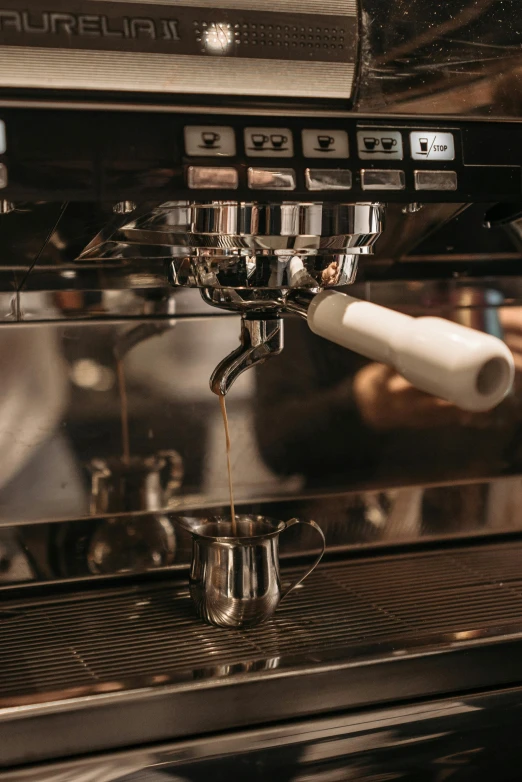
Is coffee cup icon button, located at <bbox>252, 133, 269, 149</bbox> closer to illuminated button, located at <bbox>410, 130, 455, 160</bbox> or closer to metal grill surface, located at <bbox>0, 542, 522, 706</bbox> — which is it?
illuminated button, located at <bbox>410, 130, 455, 160</bbox>

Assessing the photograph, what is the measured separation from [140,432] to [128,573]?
0.12 metres

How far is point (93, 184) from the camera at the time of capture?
51 cm

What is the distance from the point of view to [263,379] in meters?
0.86

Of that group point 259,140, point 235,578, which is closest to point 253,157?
point 259,140

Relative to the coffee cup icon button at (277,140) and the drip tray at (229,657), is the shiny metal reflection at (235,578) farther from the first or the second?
the coffee cup icon button at (277,140)

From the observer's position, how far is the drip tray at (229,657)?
0.57m

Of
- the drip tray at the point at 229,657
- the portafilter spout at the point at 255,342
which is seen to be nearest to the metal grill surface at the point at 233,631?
the drip tray at the point at 229,657

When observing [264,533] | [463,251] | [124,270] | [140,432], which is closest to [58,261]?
[124,270]

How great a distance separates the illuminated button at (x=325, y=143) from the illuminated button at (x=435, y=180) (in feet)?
0.16

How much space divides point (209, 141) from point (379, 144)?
0.10 meters

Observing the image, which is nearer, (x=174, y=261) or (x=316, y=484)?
(x=174, y=261)

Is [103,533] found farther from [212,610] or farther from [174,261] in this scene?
[174,261]

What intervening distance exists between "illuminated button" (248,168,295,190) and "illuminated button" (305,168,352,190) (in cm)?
1

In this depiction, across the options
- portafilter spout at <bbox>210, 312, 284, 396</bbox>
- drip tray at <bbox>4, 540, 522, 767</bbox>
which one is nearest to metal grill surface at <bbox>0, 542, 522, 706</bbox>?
drip tray at <bbox>4, 540, 522, 767</bbox>
